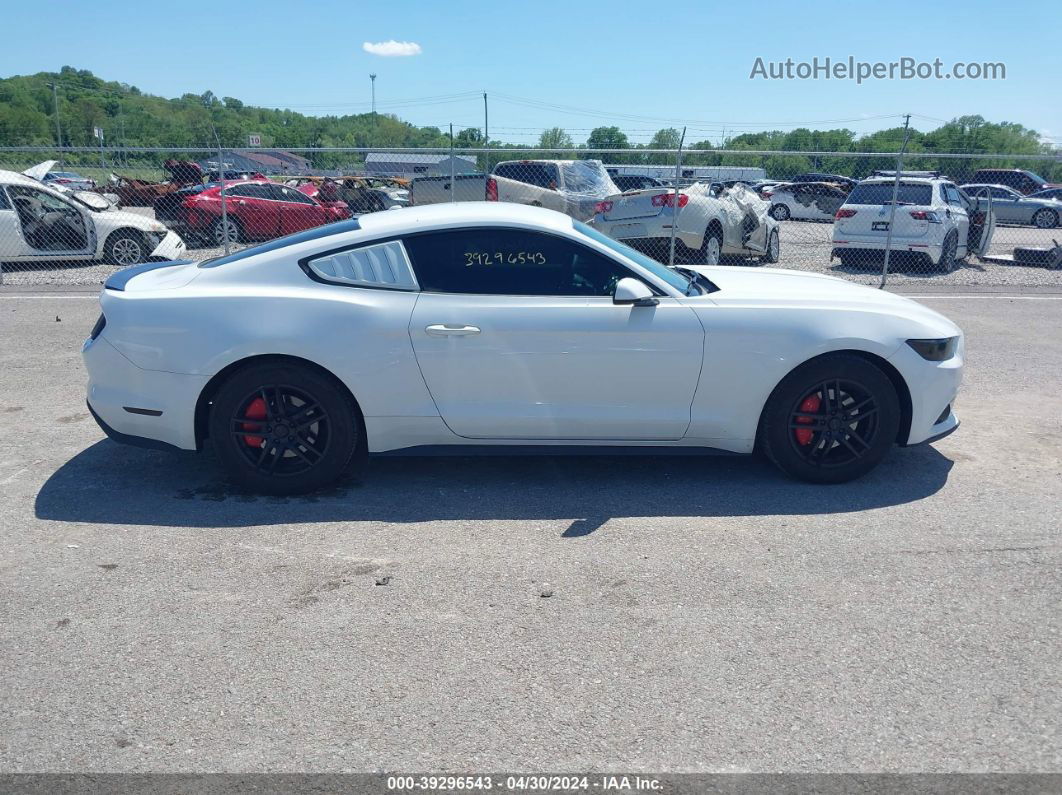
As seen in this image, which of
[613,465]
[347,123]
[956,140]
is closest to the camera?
[613,465]

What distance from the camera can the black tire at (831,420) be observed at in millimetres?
4855

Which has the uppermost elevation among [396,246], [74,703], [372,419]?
[396,246]

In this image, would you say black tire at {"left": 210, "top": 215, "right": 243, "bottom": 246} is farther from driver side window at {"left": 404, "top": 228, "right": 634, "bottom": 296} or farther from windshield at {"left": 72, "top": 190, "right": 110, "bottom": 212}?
driver side window at {"left": 404, "top": 228, "right": 634, "bottom": 296}

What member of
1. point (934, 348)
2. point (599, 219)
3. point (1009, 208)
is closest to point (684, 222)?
point (599, 219)

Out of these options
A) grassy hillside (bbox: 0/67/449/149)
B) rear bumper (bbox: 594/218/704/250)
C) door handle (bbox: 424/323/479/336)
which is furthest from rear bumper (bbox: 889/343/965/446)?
grassy hillside (bbox: 0/67/449/149)

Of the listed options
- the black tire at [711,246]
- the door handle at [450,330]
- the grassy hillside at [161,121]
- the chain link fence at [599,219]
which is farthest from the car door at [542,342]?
the grassy hillside at [161,121]

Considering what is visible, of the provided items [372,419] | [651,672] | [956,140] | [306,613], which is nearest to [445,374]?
[372,419]

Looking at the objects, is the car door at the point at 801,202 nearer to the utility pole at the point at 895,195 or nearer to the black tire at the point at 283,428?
the utility pole at the point at 895,195

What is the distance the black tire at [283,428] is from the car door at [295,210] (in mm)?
13288

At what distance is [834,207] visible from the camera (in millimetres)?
29328

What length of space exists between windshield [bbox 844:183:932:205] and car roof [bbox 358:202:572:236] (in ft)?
35.8

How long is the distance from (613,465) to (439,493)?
1.08 m

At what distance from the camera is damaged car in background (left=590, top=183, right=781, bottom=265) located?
13.2 meters

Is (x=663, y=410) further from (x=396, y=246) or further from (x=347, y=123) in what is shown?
(x=347, y=123)
